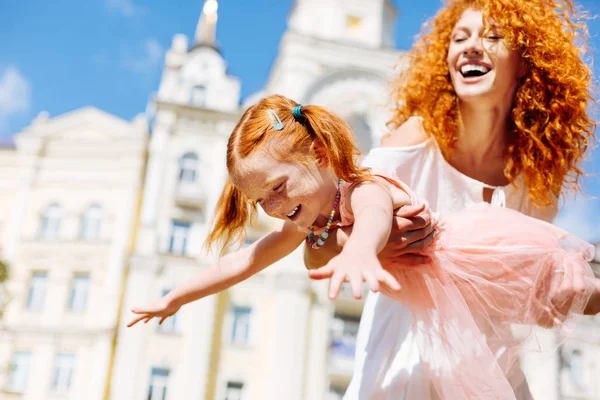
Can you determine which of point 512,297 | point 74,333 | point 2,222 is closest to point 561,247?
point 512,297

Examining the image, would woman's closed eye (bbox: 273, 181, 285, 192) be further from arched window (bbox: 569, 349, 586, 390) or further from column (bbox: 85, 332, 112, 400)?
arched window (bbox: 569, 349, 586, 390)

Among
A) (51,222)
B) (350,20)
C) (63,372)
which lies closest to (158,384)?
(63,372)

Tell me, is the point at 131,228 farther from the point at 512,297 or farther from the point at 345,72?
the point at 512,297

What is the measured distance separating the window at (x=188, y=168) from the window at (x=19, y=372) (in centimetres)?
644

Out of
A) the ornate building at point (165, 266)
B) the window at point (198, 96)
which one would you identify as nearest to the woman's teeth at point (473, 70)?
the ornate building at point (165, 266)

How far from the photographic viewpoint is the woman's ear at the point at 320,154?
201 cm

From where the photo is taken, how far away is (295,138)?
1.97 m

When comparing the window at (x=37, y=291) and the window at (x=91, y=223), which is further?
the window at (x=91, y=223)

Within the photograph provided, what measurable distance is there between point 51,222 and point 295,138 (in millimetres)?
19865

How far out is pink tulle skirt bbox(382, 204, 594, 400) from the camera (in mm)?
2088

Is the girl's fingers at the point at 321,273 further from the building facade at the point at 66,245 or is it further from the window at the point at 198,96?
the window at the point at 198,96

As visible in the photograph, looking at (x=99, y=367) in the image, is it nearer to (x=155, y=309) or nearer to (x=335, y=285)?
(x=155, y=309)

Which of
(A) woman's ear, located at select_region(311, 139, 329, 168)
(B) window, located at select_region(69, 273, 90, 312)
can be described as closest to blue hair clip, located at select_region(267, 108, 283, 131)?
(A) woman's ear, located at select_region(311, 139, 329, 168)

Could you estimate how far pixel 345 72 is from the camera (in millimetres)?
21797
